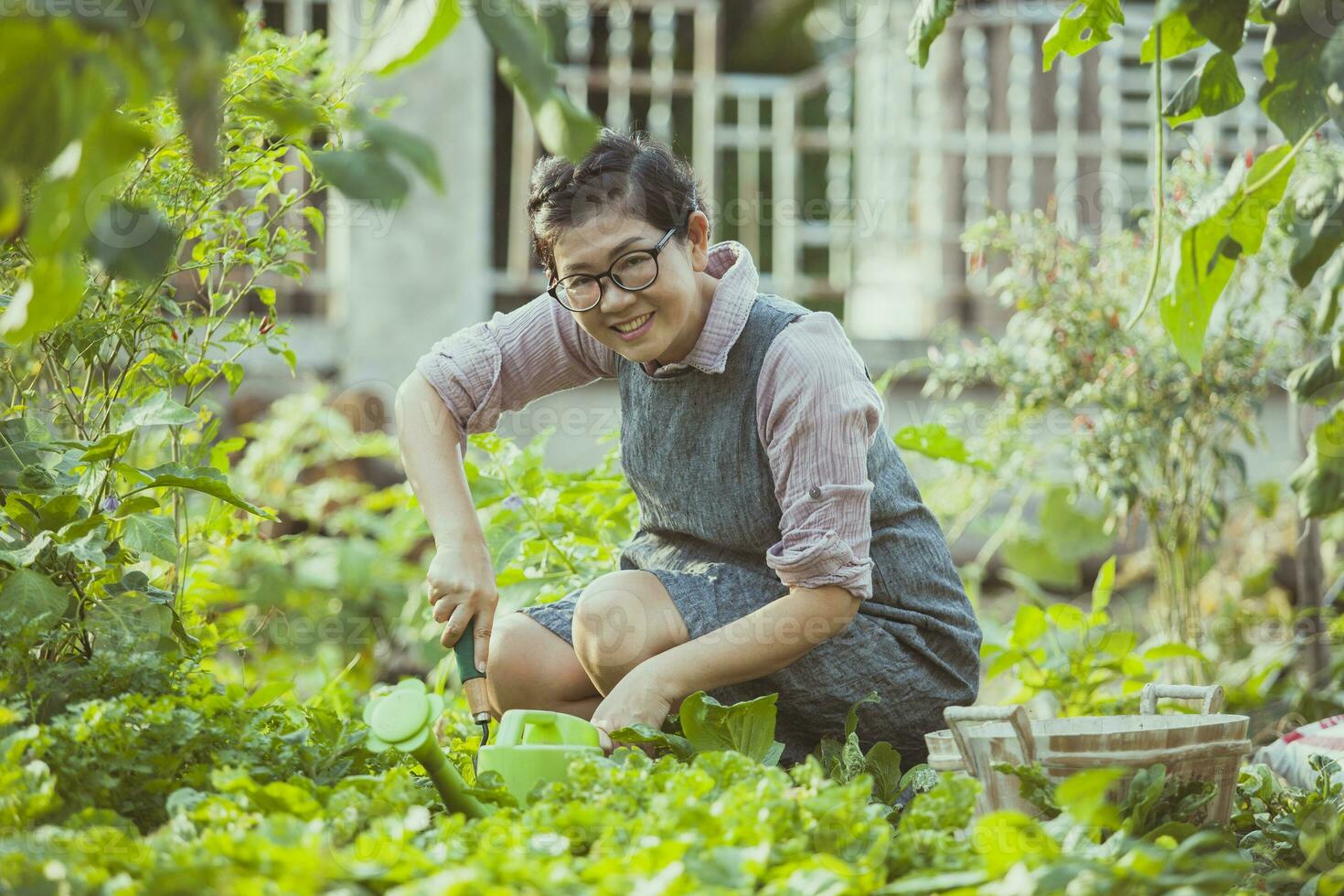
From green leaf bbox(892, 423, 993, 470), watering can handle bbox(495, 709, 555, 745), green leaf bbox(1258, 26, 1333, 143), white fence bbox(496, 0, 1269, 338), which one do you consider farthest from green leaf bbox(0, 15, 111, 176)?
white fence bbox(496, 0, 1269, 338)

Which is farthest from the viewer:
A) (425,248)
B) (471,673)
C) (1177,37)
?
(425,248)

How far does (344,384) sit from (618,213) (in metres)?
3.06

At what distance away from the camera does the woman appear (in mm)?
1581

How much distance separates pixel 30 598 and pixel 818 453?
0.88 metres

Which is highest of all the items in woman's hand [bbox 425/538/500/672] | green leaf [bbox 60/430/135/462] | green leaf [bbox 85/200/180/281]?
green leaf [bbox 85/200/180/281]

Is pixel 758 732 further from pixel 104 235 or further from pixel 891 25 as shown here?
pixel 891 25

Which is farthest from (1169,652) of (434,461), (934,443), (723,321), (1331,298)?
(434,461)

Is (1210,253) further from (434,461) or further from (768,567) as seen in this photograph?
(434,461)

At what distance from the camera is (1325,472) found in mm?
1696

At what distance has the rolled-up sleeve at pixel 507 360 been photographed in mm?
1865

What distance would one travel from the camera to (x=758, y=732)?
1487 millimetres

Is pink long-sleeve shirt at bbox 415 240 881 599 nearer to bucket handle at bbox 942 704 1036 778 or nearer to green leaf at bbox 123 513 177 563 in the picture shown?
bucket handle at bbox 942 704 1036 778

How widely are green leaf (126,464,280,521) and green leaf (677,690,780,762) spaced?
1.81 ft

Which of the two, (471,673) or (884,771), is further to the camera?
(471,673)
